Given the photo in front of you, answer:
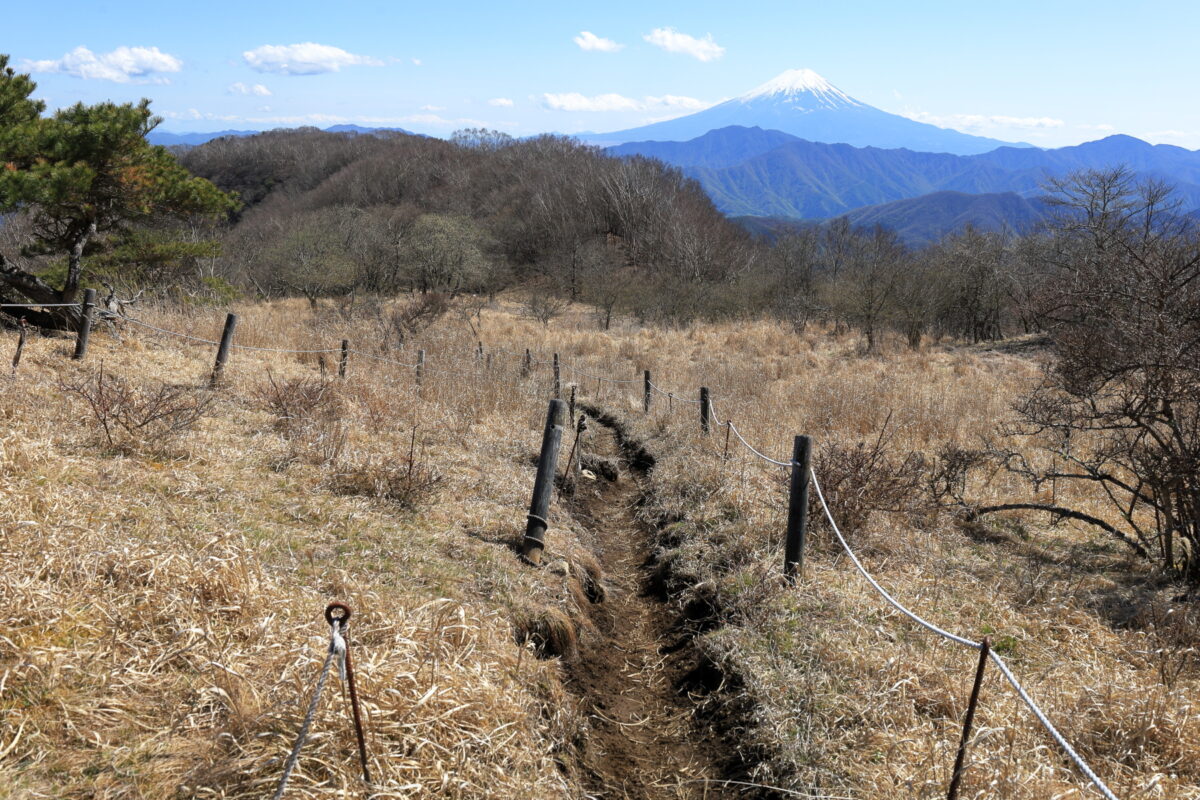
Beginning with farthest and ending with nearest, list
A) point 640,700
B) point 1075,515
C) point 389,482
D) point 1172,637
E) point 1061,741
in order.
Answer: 1. point 1075,515
2. point 389,482
3. point 640,700
4. point 1172,637
5. point 1061,741

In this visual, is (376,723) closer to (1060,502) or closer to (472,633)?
(472,633)

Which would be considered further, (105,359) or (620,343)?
(620,343)

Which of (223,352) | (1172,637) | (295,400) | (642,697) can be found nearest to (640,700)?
(642,697)

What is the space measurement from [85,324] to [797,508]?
918 cm

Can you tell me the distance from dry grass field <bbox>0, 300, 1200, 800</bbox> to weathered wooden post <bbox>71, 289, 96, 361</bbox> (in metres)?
0.35

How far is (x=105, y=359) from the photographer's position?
9.43m

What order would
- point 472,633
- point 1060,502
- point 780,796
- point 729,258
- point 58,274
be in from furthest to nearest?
point 729,258 < point 58,274 < point 1060,502 < point 472,633 < point 780,796

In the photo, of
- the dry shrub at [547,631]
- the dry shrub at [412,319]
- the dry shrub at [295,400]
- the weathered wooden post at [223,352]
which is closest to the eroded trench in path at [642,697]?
the dry shrub at [547,631]

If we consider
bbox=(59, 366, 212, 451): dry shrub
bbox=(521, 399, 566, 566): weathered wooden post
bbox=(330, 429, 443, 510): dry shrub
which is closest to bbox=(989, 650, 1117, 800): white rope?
bbox=(521, 399, 566, 566): weathered wooden post

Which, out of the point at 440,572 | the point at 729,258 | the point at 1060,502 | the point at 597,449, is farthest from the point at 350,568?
the point at 729,258

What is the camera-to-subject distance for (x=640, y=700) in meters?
4.84

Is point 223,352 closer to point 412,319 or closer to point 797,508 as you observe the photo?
point 797,508

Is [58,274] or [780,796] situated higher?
[58,274]

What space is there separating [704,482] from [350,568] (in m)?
4.40
